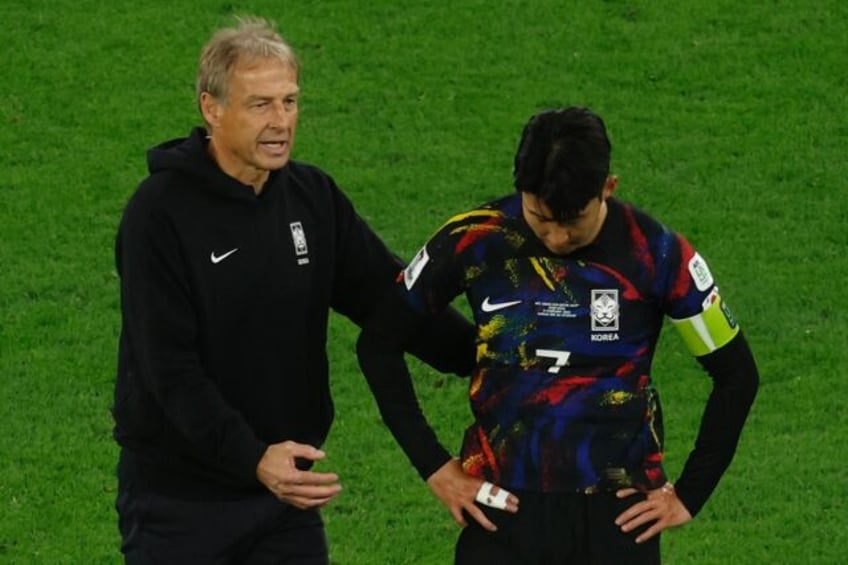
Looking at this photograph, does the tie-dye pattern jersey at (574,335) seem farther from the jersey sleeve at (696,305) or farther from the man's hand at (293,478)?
the man's hand at (293,478)

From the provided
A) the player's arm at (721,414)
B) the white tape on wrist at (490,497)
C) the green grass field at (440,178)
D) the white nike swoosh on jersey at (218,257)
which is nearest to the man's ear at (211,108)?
the white nike swoosh on jersey at (218,257)

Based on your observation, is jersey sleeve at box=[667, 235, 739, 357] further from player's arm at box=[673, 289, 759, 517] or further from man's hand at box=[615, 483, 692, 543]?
man's hand at box=[615, 483, 692, 543]

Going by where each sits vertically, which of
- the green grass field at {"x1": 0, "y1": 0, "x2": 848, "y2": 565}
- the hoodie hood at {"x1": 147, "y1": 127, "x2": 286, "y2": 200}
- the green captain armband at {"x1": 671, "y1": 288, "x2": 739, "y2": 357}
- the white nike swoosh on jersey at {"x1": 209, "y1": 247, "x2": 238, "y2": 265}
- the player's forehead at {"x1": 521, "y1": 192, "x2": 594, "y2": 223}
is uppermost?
the player's forehead at {"x1": 521, "y1": 192, "x2": 594, "y2": 223}

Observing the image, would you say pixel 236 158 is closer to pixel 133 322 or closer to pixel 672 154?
pixel 133 322

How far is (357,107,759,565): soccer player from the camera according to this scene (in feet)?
20.4

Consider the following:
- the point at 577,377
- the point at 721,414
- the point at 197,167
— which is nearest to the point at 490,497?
Result: the point at 577,377

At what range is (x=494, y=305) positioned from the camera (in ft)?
20.7

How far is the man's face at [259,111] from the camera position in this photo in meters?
6.46

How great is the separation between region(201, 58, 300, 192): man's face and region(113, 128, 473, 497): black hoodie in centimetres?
12

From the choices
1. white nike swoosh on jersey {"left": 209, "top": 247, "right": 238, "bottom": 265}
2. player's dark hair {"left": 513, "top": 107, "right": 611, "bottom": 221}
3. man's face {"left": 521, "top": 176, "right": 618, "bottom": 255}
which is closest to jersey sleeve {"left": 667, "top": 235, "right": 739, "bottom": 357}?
man's face {"left": 521, "top": 176, "right": 618, "bottom": 255}

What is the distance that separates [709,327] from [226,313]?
1324 millimetres

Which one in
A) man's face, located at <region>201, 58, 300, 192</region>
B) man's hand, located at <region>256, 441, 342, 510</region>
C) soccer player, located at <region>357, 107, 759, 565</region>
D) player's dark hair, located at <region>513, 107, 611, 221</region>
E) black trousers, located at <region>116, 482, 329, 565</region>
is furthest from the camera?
black trousers, located at <region>116, 482, 329, 565</region>

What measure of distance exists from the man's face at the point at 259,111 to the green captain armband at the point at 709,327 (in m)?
1.19

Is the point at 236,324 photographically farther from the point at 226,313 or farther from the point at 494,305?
the point at 494,305
